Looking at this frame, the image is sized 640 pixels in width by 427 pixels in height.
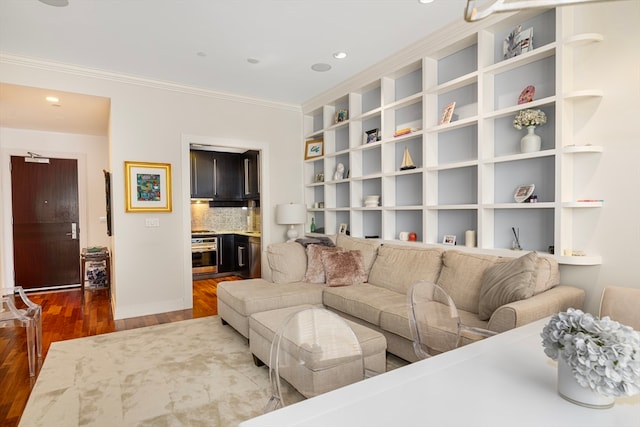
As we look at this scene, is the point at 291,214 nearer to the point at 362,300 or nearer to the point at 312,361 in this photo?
the point at 362,300

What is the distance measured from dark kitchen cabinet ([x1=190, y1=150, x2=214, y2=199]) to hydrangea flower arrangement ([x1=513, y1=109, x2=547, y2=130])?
5.42 metres

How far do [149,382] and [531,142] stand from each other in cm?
342

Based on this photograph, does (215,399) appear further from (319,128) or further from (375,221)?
(319,128)

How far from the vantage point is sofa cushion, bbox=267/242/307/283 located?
393 centimetres

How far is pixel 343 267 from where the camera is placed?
3.82 m

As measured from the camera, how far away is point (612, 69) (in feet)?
7.96

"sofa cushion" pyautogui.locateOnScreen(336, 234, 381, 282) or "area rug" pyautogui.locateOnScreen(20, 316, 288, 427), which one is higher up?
"sofa cushion" pyautogui.locateOnScreen(336, 234, 381, 282)

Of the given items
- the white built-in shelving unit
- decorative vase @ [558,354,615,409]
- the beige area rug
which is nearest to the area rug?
the beige area rug

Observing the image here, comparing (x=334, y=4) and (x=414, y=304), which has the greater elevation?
(x=334, y=4)

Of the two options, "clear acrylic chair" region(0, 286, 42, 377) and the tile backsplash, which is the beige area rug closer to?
"clear acrylic chair" region(0, 286, 42, 377)

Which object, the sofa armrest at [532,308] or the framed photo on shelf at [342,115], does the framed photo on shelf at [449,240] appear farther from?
the framed photo on shelf at [342,115]

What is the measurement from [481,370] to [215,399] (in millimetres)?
1858

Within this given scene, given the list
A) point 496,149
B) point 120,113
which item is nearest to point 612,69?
point 496,149

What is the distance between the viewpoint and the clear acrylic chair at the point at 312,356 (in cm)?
127
